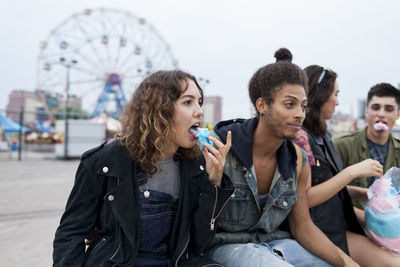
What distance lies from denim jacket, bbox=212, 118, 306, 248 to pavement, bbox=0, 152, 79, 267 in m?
1.92

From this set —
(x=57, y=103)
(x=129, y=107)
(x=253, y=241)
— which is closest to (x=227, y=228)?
(x=253, y=241)

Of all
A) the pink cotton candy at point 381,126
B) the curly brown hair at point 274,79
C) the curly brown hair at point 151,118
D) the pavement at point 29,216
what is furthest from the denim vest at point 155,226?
the pink cotton candy at point 381,126

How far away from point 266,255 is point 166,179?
670 mm

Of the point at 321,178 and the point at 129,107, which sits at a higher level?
the point at 129,107

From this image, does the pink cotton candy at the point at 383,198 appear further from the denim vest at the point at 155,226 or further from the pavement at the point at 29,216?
the pavement at the point at 29,216

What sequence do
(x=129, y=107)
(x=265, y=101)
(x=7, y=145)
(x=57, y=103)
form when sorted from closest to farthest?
(x=129, y=107) → (x=265, y=101) → (x=7, y=145) → (x=57, y=103)

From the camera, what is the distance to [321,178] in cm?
213

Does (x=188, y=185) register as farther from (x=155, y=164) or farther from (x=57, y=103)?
(x=57, y=103)

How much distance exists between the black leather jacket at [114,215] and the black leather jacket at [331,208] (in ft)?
2.67

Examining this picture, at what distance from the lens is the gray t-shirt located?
167 centimetres

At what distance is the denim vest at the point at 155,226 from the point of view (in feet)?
5.17

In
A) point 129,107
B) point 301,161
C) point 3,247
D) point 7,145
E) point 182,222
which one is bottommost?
point 7,145

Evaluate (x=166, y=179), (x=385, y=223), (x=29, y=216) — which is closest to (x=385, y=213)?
(x=385, y=223)

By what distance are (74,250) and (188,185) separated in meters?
0.63
